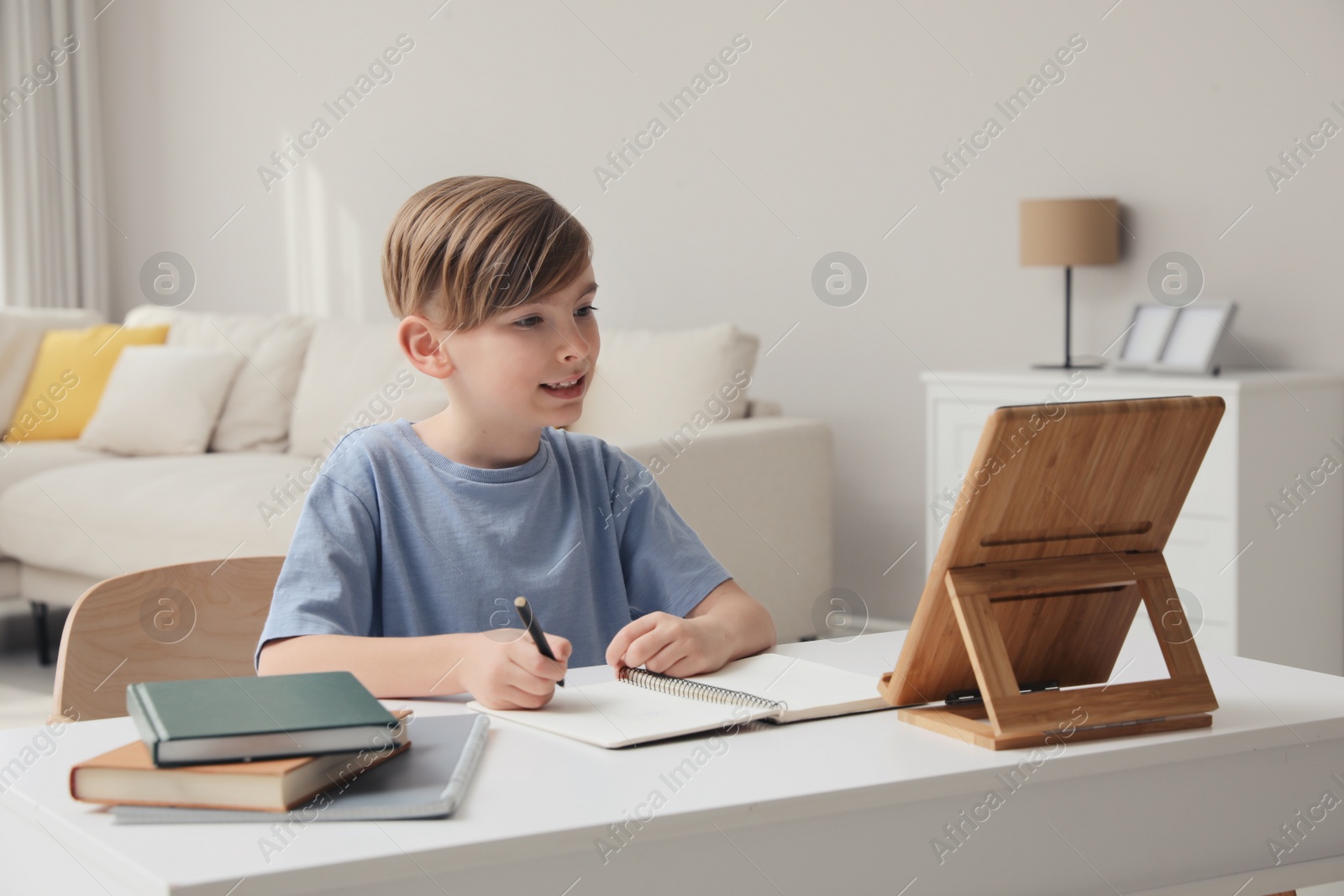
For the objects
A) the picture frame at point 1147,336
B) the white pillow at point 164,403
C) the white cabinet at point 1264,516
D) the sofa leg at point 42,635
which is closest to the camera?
the white cabinet at point 1264,516

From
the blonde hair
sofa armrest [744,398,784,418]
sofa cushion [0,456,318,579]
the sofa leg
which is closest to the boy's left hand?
the blonde hair

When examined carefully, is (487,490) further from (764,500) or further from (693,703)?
(764,500)

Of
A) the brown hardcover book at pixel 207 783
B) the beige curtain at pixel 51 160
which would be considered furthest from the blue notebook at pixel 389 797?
the beige curtain at pixel 51 160

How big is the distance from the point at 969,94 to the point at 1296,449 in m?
1.29

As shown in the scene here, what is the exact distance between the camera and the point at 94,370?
461cm

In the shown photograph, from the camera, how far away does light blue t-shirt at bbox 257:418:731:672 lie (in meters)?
1.26

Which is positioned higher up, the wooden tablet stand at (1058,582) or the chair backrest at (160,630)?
the wooden tablet stand at (1058,582)

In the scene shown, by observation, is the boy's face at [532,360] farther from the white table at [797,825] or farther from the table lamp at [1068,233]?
the table lamp at [1068,233]

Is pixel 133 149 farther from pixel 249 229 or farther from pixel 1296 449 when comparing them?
pixel 1296 449

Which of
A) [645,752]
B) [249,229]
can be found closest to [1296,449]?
[645,752]

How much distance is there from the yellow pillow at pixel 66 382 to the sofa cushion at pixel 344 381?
74 centimetres

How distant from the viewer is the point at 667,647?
44.5 inches

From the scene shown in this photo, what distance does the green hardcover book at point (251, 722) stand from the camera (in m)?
0.80

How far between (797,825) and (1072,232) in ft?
8.80
